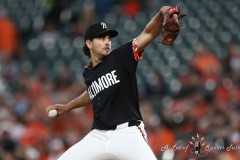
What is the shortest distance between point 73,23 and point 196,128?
517 centimetres

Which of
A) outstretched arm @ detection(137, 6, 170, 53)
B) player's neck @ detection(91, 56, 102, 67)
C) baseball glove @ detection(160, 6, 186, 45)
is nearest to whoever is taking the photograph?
baseball glove @ detection(160, 6, 186, 45)

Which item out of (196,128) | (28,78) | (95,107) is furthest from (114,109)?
(28,78)

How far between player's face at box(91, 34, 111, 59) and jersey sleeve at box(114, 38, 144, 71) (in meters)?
0.19

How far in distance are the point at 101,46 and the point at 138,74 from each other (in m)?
5.82

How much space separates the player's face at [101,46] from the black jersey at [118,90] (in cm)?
9

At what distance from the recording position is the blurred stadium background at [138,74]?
32.5 ft

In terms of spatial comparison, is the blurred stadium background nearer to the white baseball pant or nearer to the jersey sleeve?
the white baseball pant

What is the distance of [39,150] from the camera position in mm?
10594

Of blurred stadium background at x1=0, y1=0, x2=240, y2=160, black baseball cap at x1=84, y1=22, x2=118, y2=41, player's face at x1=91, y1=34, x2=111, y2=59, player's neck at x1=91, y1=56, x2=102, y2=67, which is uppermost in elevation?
black baseball cap at x1=84, y1=22, x2=118, y2=41

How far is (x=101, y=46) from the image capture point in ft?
21.0

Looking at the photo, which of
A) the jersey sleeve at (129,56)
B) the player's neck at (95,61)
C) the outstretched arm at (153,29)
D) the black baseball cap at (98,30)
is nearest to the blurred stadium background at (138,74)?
the player's neck at (95,61)

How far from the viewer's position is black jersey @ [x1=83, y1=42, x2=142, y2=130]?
6.20 m

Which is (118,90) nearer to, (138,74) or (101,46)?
(101,46)

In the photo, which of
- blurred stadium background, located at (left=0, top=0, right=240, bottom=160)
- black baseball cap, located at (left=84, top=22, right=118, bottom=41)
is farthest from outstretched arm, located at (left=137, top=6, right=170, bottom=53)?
blurred stadium background, located at (left=0, top=0, right=240, bottom=160)
